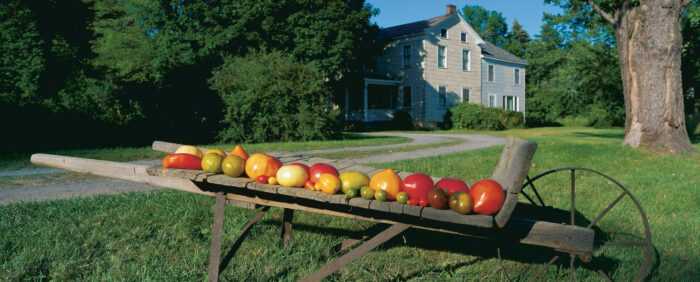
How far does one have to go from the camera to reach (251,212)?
4.67m

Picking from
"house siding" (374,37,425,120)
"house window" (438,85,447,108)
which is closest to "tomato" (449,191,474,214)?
"house siding" (374,37,425,120)

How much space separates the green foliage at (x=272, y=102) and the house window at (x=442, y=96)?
1724 cm

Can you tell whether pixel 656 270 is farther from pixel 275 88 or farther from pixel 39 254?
pixel 275 88

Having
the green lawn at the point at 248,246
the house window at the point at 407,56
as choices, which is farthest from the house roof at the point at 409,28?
the green lawn at the point at 248,246

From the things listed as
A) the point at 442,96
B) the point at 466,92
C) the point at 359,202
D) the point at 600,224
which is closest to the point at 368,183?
Result: the point at 359,202

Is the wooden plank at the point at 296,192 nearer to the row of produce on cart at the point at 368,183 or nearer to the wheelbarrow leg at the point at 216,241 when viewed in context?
the row of produce on cart at the point at 368,183

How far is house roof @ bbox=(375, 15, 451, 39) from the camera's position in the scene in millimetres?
31453

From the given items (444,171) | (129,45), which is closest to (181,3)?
(129,45)

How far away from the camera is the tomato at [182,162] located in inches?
109

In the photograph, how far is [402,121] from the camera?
30.4 m

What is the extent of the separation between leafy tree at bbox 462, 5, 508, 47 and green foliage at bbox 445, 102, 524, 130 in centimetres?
4806

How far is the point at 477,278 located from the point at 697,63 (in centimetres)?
2544

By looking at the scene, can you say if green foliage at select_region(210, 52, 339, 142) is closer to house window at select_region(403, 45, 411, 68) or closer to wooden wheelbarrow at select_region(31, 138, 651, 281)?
wooden wheelbarrow at select_region(31, 138, 651, 281)

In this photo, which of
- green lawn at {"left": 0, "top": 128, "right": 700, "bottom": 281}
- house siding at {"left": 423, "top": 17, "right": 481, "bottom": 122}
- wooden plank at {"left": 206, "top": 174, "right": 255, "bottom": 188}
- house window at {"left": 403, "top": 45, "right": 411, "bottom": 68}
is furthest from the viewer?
house window at {"left": 403, "top": 45, "right": 411, "bottom": 68}
